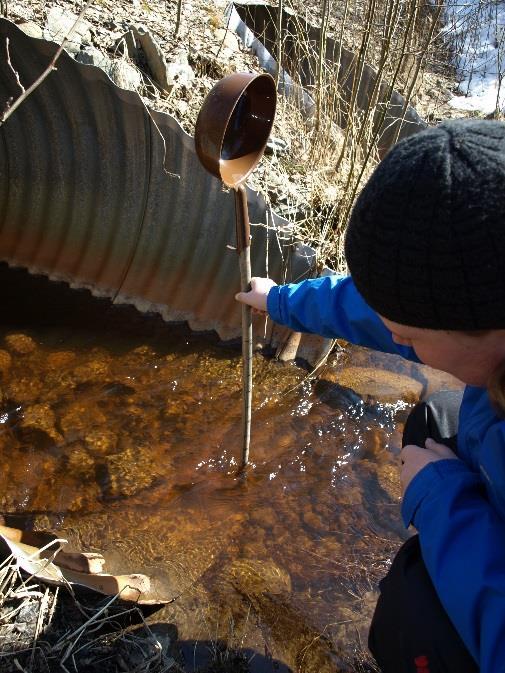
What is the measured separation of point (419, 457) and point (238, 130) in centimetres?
99

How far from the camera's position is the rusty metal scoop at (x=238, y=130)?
5.21 ft

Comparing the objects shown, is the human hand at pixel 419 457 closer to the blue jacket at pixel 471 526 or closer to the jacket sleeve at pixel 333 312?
the blue jacket at pixel 471 526

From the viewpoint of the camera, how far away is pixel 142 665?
167 centimetres

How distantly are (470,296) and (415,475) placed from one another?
0.48 m

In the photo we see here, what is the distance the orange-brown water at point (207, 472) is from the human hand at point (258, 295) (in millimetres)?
820

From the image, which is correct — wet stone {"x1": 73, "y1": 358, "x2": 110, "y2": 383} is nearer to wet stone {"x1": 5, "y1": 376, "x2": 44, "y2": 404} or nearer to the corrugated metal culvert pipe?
wet stone {"x1": 5, "y1": 376, "x2": 44, "y2": 404}

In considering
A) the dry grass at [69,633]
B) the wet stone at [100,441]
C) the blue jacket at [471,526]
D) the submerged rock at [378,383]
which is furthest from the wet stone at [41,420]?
the blue jacket at [471,526]

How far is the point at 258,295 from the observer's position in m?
1.92

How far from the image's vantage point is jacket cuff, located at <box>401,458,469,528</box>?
4.38 feet

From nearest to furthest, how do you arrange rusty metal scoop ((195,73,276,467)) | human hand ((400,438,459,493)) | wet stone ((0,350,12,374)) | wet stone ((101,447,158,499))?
human hand ((400,438,459,493)) < rusty metal scoop ((195,73,276,467)) < wet stone ((101,447,158,499)) < wet stone ((0,350,12,374))

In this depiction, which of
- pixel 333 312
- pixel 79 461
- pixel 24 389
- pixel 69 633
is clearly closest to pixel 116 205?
pixel 24 389

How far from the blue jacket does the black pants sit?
0.34 ft

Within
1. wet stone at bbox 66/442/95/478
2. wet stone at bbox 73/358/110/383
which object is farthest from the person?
wet stone at bbox 73/358/110/383

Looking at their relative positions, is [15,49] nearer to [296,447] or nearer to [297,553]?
[296,447]
